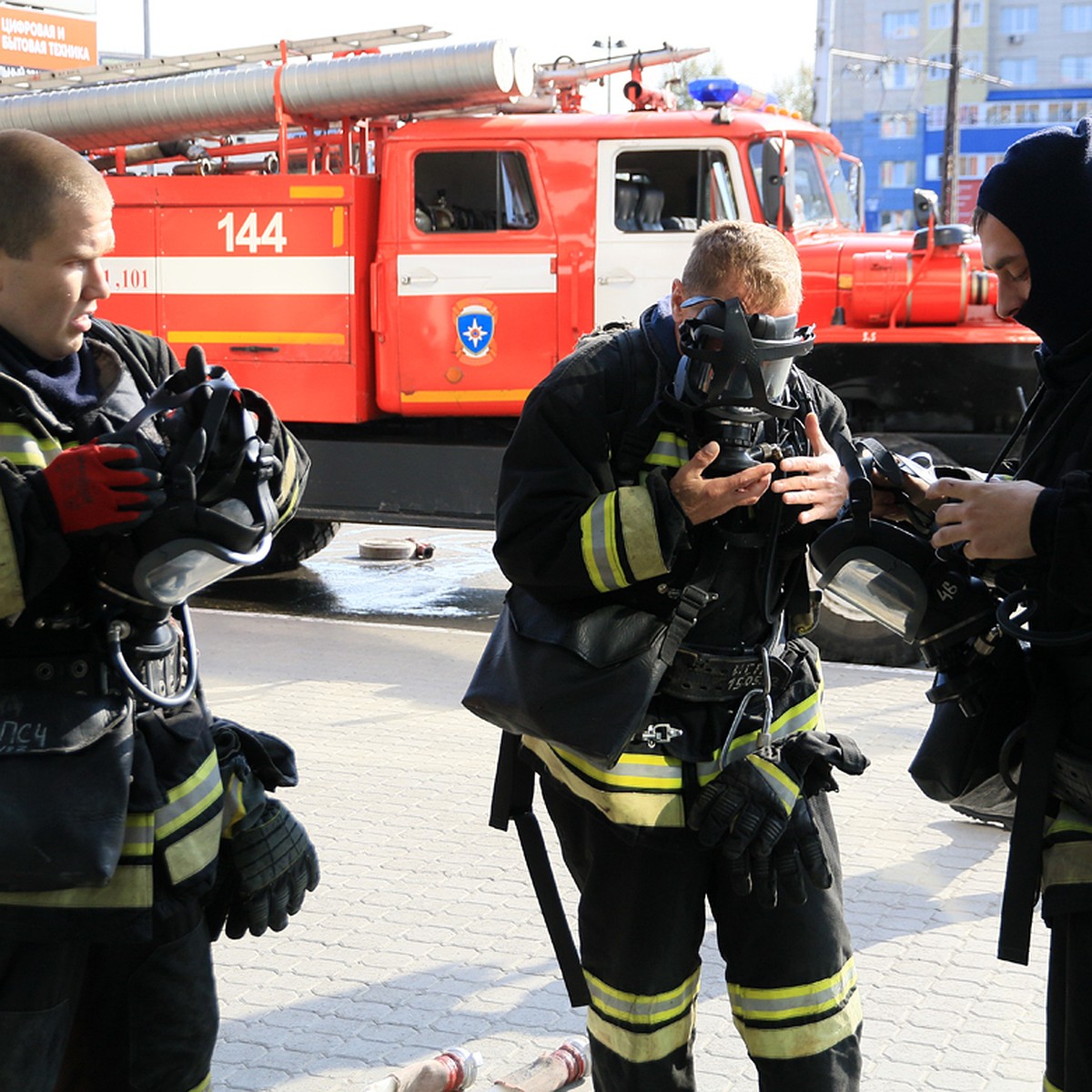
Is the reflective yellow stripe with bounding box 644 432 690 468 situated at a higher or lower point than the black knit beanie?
lower

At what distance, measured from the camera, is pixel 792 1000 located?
2.48m

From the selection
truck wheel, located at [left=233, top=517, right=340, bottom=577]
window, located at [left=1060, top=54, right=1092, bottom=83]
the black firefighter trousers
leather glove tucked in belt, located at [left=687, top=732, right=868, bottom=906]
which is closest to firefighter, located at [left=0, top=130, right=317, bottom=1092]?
the black firefighter trousers

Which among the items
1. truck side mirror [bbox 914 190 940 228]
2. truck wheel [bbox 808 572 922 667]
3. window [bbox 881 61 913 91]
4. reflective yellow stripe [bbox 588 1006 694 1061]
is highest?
window [bbox 881 61 913 91]

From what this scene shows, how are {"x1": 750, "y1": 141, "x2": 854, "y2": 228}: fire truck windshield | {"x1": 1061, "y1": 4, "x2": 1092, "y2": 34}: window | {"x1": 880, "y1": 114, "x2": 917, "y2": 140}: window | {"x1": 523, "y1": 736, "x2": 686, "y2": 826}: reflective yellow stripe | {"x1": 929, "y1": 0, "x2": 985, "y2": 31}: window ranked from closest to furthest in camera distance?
{"x1": 523, "y1": 736, "x2": 686, "y2": 826}: reflective yellow stripe, {"x1": 750, "y1": 141, "x2": 854, "y2": 228}: fire truck windshield, {"x1": 880, "y1": 114, "x2": 917, "y2": 140}: window, {"x1": 1061, "y1": 4, "x2": 1092, "y2": 34}: window, {"x1": 929, "y1": 0, "x2": 985, "y2": 31}: window

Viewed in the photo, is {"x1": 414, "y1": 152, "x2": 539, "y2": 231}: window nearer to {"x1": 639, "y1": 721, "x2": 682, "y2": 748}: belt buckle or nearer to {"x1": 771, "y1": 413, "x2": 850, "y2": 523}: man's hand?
{"x1": 771, "y1": 413, "x2": 850, "y2": 523}: man's hand

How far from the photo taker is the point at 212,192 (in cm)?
845

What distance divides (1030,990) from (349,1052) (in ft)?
5.74

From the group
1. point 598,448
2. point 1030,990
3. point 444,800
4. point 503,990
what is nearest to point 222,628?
point 444,800

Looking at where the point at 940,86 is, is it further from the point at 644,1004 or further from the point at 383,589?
the point at 644,1004

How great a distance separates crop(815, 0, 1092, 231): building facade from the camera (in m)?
51.7

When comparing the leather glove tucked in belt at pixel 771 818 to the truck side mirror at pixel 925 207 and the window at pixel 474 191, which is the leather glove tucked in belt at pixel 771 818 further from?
the window at pixel 474 191

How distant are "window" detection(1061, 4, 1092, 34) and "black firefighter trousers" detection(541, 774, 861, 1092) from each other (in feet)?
223

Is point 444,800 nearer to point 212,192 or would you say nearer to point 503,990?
point 503,990

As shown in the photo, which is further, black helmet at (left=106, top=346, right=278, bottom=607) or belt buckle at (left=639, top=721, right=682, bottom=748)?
belt buckle at (left=639, top=721, right=682, bottom=748)
